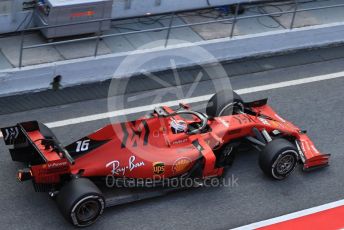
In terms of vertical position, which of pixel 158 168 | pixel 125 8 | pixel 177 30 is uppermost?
pixel 125 8

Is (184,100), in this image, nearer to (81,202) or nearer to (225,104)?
(225,104)

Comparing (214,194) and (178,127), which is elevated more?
(178,127)

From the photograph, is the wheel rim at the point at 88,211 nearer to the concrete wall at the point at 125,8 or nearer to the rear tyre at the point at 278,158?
the rear tyre at the point at 278,158

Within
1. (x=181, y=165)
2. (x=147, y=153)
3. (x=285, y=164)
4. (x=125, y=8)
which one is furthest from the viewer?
(x=125, y=8)

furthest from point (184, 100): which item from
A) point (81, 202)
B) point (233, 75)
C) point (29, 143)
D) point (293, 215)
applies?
point (81, 202)

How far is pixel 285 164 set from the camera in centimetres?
1055

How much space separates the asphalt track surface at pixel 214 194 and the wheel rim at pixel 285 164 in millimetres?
222

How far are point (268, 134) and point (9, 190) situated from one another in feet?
13.7

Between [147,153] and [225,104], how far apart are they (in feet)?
6.68

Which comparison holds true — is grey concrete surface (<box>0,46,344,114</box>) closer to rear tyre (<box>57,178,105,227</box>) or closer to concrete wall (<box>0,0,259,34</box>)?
concrete wall (<box>0,0,259,34</box>)

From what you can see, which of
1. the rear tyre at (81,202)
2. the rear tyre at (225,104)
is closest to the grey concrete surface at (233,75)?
the rear tyre at (225,104)

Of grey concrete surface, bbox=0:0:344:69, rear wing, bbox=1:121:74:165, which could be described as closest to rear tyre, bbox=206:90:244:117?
grey concrete surface, bbox=0:0:344:69

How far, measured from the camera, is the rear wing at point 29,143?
9609 millimetres

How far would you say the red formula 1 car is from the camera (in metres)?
9.29
